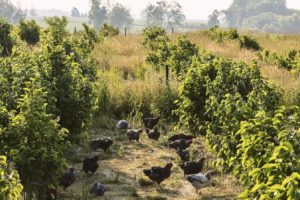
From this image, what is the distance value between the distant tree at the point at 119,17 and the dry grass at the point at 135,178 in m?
177

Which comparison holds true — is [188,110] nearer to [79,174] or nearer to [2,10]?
→ [79,174]

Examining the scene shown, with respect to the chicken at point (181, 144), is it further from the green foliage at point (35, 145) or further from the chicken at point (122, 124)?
the green foliage at point (35, 145)

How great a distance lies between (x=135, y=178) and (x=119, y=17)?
180 metres

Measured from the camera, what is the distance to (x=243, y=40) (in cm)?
2470

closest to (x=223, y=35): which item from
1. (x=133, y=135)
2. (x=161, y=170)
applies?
(x=133, y=135)

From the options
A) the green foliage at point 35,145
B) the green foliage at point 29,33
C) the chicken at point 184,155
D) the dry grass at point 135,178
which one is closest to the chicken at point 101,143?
the dry grass at point 135,178

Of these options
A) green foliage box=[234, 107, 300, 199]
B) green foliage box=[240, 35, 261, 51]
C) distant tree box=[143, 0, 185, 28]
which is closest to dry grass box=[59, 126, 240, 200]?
green foliage box=[234, 107, 300, 199]

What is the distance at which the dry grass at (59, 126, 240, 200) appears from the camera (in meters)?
6.98

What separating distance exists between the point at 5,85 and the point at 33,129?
1.57 meters

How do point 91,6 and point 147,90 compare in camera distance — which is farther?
point 91,6

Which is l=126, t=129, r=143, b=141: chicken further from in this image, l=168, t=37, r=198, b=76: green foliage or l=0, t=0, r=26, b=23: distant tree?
l=0, t=0, r=26, b=23: distant tree

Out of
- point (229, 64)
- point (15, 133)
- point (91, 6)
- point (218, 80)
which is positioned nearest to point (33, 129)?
point (15, 133)

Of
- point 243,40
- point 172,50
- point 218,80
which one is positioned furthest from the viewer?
point 243,40

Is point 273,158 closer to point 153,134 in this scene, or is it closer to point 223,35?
point 153,134
